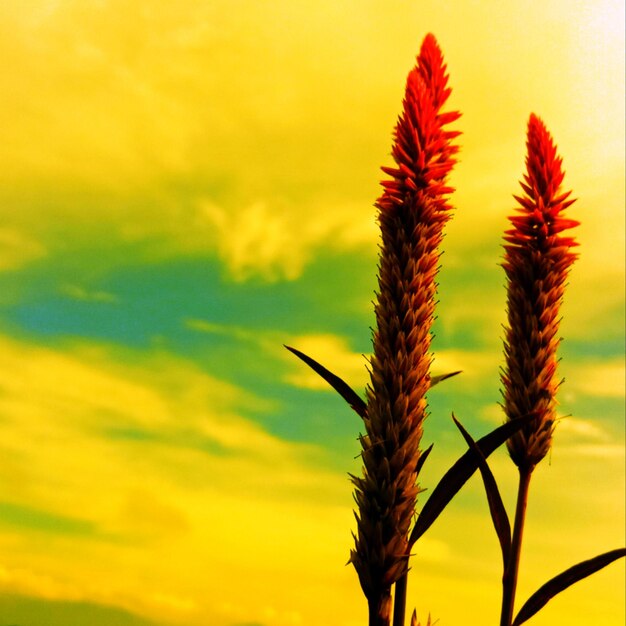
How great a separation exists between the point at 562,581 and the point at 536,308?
1.37m

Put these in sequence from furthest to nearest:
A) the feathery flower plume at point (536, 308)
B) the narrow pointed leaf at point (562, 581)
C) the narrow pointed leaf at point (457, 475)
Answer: the feathery flower plume at point (536, 308), the narrow pointed leaf at point (562, 581), the narrow pointed leaf at point (457, 475)

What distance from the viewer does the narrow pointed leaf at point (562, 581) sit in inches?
150

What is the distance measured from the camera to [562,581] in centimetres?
386

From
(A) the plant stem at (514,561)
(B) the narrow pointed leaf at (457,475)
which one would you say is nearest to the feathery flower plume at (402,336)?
(B) the narrow pointed leaf at (457,475)

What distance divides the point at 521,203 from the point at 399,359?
148cm

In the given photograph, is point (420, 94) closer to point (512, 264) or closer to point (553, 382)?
point (512, 264)

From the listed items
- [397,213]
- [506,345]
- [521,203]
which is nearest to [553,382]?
[506,345]

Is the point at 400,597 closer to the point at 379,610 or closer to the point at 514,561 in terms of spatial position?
the point at 379,610

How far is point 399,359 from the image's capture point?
134 inches

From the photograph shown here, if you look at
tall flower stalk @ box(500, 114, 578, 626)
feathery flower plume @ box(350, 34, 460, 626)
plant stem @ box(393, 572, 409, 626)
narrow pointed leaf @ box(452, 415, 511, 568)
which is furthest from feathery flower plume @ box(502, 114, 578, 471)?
plant stem @ box(393, 572, 409, 626)

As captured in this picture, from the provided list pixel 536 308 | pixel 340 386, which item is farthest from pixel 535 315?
pixel 340 386

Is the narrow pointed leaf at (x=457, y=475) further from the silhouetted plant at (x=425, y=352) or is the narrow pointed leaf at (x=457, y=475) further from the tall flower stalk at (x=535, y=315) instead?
the tall flower stalk at (x=535, y=315)

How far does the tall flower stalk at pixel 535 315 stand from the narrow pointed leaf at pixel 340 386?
0.87 metres

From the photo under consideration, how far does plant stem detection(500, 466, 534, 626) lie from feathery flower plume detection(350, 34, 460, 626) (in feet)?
2.65
